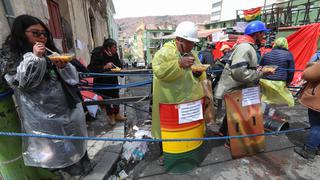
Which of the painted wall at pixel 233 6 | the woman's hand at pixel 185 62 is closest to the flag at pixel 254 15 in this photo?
the woman's hand at pixel 185 62

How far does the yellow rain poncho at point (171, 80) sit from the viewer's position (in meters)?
2.14

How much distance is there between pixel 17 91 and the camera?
5.65 feet

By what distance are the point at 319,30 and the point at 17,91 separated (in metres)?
9.82

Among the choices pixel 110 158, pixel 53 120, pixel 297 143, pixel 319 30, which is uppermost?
pixel 319 30

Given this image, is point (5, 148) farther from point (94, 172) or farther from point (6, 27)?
point (6, 27)

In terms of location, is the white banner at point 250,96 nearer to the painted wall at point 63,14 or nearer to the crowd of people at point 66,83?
the crowd of people at point 66,83

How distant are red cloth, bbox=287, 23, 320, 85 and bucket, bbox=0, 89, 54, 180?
8.61 m

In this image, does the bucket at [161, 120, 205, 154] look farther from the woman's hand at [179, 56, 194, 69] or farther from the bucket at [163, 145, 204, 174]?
the woman's hand at [179, 56, 194, 69]

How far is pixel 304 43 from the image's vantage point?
7.81m

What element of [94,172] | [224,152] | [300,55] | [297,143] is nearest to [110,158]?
[94,172]

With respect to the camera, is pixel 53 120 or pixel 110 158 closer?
pixel 53 120

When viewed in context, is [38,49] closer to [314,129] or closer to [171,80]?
[171,80]

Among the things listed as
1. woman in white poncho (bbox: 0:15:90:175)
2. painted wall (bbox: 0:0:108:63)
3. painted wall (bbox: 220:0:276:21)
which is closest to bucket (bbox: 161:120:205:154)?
woman in white poncho (bbox: 0:15:90:175)

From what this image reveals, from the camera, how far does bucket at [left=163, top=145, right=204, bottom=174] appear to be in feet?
8.32
